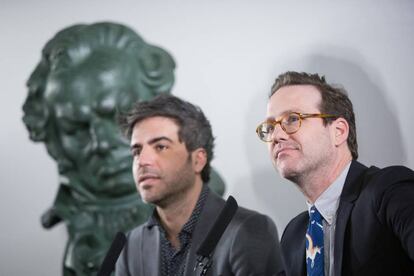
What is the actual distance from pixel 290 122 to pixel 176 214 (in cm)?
51

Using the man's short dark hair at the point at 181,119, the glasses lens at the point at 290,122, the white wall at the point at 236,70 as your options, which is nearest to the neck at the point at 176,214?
the man's short dark hair at the point at 181,119

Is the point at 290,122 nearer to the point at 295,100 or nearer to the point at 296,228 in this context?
the point at 295,100

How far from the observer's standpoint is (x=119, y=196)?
6.00 feet

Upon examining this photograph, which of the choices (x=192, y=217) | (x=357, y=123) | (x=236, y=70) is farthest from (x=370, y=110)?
(x=192, y=217)

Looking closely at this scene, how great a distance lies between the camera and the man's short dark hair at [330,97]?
1.11 meters

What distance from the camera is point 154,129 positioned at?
154 centimetres

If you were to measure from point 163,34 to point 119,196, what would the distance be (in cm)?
50

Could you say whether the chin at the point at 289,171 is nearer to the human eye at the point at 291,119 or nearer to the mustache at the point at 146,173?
the human eye at the point at 291,119

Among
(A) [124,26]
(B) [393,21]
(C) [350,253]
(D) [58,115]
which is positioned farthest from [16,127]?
(C) [350,253]

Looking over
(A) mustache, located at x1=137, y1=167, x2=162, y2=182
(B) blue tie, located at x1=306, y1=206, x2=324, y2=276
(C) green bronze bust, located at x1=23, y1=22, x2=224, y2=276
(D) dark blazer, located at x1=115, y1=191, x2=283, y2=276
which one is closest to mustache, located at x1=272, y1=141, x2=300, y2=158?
(B) blue tie, located at x1=306, y1=206, x2=324, y2=276

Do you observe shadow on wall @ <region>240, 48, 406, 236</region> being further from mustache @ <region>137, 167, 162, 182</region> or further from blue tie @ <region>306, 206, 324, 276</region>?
blue tie @ <region>306, 206, 324, 276</region>

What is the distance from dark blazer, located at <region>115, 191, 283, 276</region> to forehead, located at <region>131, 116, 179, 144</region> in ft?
0.60

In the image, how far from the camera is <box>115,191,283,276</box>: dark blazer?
1.33m

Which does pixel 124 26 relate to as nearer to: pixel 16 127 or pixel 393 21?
pixel 16 127
